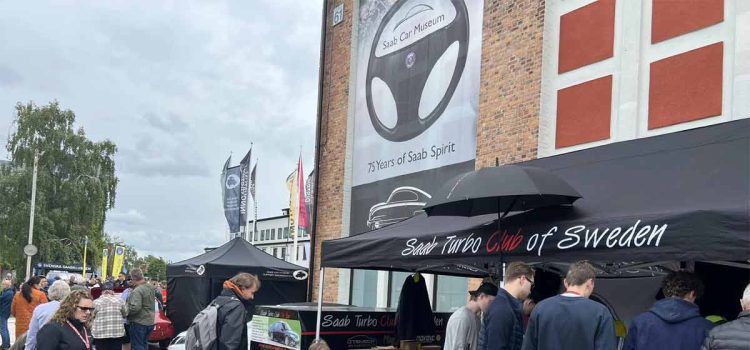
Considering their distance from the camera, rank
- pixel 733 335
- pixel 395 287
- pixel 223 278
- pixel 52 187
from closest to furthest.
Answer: pixel 733 335, pixel 395 287, pixel 223 278, pixel 52 187

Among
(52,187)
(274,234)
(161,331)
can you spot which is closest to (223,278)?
(161,331)

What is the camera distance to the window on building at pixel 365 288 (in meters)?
13.8

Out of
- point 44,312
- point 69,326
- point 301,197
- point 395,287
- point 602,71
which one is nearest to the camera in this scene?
point 69,326

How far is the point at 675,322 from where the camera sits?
4609 mm

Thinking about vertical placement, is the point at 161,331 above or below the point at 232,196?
below

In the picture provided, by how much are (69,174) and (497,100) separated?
3729cm

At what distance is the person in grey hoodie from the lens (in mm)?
4566

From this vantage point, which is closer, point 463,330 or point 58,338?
point 58,338

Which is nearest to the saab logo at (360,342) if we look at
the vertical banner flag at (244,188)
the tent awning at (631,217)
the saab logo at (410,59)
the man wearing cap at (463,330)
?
the tent awning at (631,217)

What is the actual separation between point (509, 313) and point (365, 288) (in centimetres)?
904

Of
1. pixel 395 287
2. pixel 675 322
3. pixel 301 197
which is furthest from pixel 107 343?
pixel 301 197

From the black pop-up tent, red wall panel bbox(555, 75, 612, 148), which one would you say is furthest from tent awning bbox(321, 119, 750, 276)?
the black pop-up tent

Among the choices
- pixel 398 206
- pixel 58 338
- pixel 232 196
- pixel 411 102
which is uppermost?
pixel 411 102

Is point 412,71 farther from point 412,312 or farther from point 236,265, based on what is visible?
point 412,312
